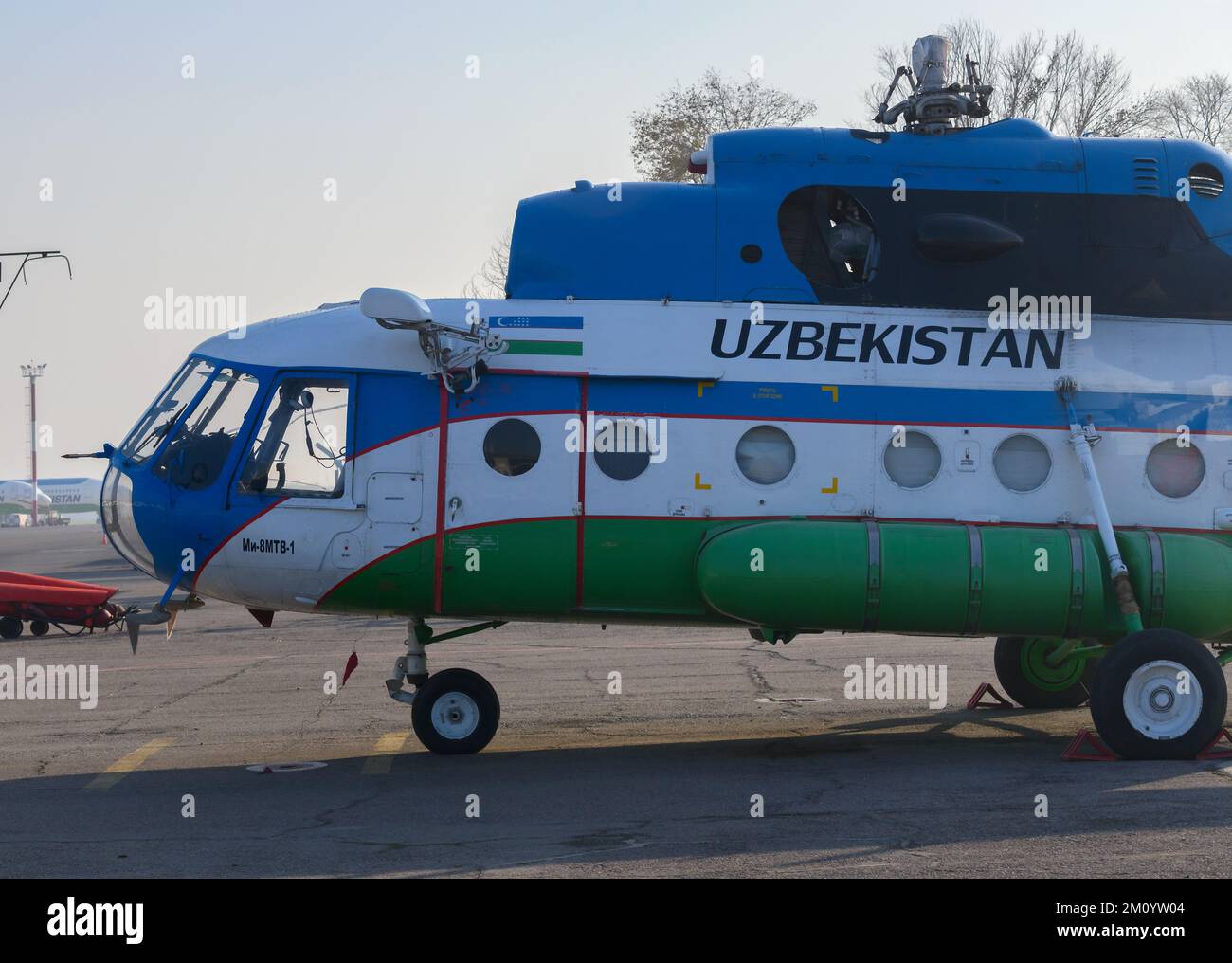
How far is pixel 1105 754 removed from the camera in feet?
35.8

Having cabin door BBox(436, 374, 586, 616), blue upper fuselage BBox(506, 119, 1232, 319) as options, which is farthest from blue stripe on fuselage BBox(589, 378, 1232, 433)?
blue upper fuselage BBox(506, 119, 1232, 319)

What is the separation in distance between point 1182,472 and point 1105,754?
98.4 inches

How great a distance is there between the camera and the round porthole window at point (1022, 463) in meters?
11.4

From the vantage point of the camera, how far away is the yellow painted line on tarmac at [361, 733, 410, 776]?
10969 millimetres

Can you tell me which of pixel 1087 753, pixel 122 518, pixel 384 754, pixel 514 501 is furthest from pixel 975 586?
pixel 122 518

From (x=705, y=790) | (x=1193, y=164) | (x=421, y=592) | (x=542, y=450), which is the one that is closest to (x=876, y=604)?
(x=705, y=790)

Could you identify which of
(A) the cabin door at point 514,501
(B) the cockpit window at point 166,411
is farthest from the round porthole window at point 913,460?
(B) the cockpit window at point 166,411

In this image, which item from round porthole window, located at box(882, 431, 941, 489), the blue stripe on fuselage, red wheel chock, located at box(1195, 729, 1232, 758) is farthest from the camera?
round porthole window, located at box(882, 431, 941, 489)

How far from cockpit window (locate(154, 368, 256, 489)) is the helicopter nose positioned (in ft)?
1.11

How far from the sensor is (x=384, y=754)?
1181cm

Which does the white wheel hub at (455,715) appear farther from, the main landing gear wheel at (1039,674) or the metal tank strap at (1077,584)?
the main landing gear wheel at (1039,674)

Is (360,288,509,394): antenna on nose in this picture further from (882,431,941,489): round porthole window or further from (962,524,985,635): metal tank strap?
(962,524,985,635): metal tank strap

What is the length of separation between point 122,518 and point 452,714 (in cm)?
319

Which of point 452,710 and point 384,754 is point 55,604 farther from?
point 452,710
